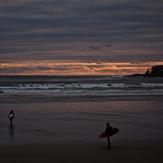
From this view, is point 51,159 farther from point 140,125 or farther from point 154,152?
point 140,125

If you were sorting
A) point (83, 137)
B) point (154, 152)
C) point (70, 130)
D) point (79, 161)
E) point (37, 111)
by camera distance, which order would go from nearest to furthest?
1. point (79, 161)
2. point (154, 152)
3. point (83, 137)
4. point (70, 130)
5. point (37, 111)

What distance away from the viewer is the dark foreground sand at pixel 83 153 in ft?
37.9

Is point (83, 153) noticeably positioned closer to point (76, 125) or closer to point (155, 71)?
point (76, 125)

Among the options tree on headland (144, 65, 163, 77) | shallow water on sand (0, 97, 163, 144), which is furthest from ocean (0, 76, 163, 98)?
tree on headland (144, 65, 163, 77)

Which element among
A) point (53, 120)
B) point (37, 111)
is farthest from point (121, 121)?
point (37, 111)

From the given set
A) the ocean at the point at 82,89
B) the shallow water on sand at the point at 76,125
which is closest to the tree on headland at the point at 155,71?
the ocean at the point at 82,89

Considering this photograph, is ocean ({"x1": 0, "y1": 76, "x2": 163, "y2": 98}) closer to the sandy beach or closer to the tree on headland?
the sandy beach

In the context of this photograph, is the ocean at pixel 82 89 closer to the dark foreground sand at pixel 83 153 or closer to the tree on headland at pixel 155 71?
the dark foreground sand at pixel 83 153

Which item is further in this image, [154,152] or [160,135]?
[160,135]

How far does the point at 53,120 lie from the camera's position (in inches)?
792

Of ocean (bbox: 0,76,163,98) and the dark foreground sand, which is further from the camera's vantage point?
ocean (bbox: 0,76,163,98)

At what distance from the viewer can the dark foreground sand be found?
11.6 metres

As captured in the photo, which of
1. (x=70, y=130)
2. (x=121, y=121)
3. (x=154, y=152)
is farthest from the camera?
(x=121, y=121)

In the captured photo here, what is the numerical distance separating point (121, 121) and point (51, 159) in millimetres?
8491
